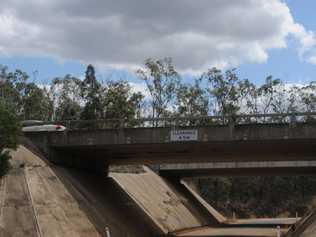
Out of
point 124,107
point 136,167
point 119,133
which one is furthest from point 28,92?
point 119,133

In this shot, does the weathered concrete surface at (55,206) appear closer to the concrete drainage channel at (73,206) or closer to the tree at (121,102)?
the concrete drainage channel at (73,206)

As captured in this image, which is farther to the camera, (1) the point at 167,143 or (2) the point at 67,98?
(2) the point at 67,98

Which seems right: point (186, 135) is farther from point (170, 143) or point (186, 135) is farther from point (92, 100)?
point (92, 100)

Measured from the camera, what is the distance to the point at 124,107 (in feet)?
246

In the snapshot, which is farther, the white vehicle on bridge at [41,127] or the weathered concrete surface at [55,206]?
the white vehicle on bridge at [41,127]

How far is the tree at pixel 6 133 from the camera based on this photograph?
3022cm

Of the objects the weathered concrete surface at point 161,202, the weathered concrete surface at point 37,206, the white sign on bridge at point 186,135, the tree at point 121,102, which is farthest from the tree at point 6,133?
the tree at point 121,102

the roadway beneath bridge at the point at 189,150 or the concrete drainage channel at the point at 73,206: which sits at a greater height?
the roadway beneath bridge at the point at 189,150

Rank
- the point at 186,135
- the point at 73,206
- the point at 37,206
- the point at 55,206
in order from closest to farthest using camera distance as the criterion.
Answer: the point at 37,206
the point at 55,206
the point at 73,206
the point at 186,135

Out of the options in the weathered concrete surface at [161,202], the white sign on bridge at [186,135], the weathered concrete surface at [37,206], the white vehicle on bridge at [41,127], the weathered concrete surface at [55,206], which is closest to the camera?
the weathered concrete surface at [37,206]

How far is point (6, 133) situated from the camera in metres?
30.2

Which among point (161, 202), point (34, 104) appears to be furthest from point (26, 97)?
point (161, 202)

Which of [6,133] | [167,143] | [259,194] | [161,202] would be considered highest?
[6,133]

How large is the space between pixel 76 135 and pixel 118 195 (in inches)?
272
